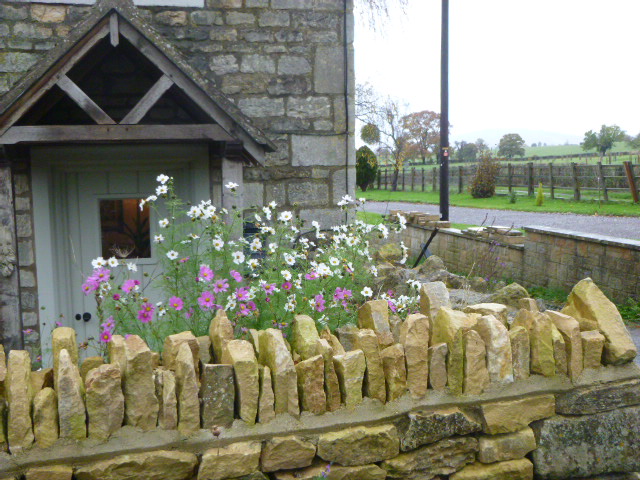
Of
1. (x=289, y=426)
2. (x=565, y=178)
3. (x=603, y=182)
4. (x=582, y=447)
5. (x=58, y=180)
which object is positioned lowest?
(x=582, y=447)

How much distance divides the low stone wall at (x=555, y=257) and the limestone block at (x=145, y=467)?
22.5 feet

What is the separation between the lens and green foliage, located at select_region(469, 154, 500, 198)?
27.8m

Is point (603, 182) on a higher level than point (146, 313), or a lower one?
higher

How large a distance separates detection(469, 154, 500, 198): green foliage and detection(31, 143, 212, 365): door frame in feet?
75.9

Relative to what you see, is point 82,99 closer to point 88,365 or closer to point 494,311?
point 88,365

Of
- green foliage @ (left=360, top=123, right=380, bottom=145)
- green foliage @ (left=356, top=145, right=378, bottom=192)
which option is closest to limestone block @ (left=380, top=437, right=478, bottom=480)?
green foliage @ (left=356, top=145, right=378, bottom=192)

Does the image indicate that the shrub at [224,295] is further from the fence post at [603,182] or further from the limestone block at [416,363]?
the fence post at [603,182]

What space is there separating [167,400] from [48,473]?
0.46 m

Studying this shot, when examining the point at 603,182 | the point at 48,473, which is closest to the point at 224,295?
the point at 48,473

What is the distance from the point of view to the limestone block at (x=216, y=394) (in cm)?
242

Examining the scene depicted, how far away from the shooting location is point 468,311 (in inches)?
127

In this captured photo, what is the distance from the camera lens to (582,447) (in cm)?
277

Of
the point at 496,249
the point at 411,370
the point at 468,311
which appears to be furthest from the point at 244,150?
the point at 496,249

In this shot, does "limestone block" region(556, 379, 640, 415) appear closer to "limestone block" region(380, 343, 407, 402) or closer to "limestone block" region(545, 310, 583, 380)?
"limestone block" region(545, 310, 583, 380)
